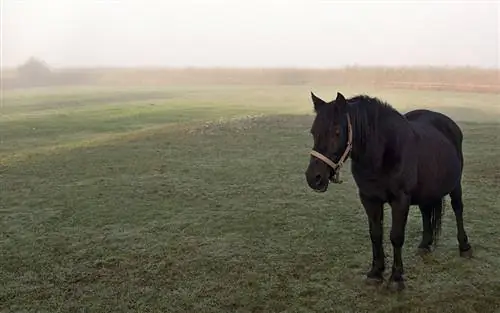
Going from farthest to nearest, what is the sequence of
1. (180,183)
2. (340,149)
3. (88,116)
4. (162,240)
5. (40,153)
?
(88,116), (40,153), (180,183), (162,240), (340,149)

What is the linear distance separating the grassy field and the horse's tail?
25 centimetres

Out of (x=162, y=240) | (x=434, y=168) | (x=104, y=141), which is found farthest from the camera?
(x=104, y=141)

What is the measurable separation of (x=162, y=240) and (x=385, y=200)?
310 cm

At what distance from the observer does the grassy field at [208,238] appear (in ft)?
15.7

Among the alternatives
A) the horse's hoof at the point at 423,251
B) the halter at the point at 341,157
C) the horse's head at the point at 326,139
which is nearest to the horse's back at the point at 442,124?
the horse's hoof at the point at 423,251

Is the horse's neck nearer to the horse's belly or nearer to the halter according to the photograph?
the halter

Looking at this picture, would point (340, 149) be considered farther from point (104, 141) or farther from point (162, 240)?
point (104, 141)

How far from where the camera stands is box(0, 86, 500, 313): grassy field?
15.7 feet

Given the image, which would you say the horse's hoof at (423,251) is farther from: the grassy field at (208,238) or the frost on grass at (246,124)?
the frost on grass at (246,124)

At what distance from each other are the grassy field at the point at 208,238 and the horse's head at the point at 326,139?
51.3 inches

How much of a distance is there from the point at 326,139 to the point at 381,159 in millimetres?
664

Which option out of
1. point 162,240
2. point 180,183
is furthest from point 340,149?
point 180,183

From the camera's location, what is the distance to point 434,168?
16.4 ft

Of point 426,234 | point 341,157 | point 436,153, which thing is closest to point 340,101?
point 341,157
